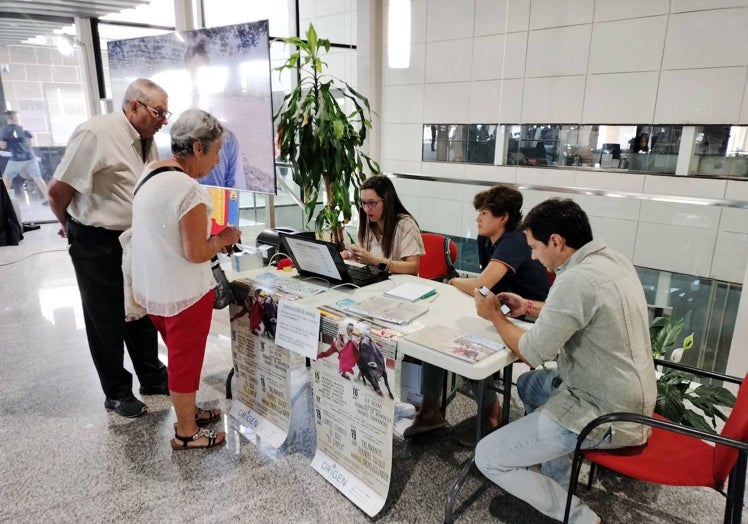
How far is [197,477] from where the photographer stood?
1989mm

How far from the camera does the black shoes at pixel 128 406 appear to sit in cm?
241

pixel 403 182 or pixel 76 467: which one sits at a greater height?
pixel 403 182

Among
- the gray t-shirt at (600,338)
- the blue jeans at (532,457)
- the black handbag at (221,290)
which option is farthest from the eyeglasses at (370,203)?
the blue jeans at (532,457)

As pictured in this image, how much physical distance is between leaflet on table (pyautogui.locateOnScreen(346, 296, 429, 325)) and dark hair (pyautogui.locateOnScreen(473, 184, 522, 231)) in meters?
0.56

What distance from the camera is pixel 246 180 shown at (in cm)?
329

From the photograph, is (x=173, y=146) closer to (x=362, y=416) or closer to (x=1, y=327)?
(x=362, y=416)

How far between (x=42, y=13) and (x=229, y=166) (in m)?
4.97

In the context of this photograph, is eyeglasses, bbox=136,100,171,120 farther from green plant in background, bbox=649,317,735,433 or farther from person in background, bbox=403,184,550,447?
green plant in background, bbox=649,317,735,433

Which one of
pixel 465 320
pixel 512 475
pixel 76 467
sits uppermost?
pixel 465 320

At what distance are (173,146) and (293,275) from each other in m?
0.79

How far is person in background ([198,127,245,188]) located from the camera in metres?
3.28

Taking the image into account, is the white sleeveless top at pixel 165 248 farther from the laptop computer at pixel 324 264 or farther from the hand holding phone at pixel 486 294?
the hand holding phone at pixel 486 294

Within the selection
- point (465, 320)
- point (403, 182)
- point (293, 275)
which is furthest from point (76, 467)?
point (403, 182)

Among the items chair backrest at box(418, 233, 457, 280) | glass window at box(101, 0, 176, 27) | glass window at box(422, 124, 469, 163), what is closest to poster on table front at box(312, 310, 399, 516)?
chair backrest at box(418, 233, 457, 280)
